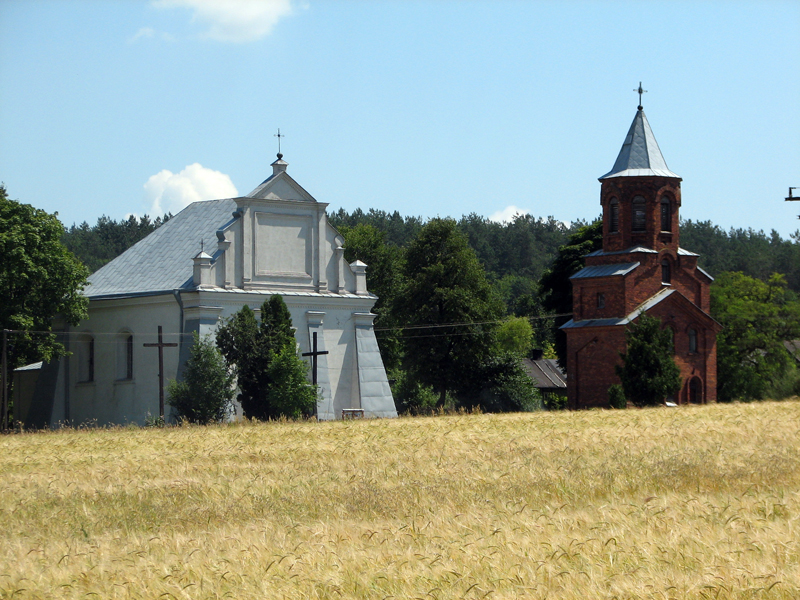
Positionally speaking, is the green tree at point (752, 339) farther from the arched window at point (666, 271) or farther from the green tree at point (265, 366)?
the green tree at point (265, 366)

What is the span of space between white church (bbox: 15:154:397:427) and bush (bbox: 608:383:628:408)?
450 inches

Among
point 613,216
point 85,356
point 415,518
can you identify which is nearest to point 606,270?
point 613,216

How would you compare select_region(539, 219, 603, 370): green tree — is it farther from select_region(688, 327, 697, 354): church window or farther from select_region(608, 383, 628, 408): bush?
select_region(608, 383, 628, 408): bush

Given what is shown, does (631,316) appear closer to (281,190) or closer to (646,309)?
(646,309)

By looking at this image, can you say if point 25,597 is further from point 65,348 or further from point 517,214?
point 517,214

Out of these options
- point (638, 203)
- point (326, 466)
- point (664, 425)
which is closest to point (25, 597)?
point (326, 466)

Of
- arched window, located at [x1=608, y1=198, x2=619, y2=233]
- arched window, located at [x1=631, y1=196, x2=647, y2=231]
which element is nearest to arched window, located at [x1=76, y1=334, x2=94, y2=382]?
arched window, located at [x1=608, y1=198, x2=619, y2=233]

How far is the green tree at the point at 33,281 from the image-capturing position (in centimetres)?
4309

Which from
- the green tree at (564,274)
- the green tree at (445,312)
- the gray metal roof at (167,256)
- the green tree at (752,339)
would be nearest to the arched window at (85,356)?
the gray metal roof at (167,256)

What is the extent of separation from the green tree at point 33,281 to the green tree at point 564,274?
29.3 meters

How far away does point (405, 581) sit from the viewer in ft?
32.8

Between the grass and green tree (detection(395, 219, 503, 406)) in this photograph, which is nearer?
the grass

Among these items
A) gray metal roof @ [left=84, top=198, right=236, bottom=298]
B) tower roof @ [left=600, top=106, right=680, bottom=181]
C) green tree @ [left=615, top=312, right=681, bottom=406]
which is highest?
tower roof @ [left=600, top=106, right=680, bottom=181]

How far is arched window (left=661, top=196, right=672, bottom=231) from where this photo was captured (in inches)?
2330
